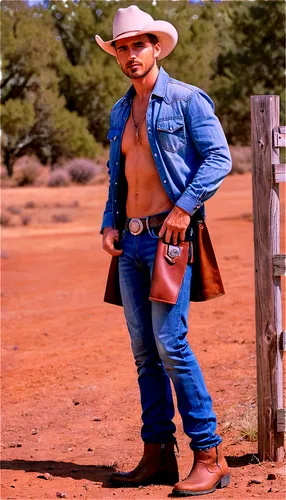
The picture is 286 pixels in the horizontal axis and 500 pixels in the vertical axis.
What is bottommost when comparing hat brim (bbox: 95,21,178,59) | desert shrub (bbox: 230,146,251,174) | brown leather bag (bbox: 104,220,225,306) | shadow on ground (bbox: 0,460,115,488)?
shadow on ground (bbox: 0,460,115,488)

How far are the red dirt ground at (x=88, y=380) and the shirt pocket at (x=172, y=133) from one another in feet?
5.51

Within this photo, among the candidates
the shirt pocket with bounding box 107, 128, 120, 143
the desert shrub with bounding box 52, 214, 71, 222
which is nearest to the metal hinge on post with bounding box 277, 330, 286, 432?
the shirt pocket with bounding box 107, 128, 120, 143

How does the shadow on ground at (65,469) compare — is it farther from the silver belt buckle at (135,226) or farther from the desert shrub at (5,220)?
the desert shrub at (5,220)

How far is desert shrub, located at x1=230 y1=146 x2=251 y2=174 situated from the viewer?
36.4 metres

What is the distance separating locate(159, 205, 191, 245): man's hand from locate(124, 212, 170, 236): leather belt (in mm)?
117

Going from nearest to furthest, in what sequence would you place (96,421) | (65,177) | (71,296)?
(96,421) < (71,296) < (65,177)

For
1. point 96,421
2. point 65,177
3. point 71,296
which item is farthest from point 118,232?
point 65,177

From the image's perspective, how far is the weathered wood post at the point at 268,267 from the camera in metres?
4.77

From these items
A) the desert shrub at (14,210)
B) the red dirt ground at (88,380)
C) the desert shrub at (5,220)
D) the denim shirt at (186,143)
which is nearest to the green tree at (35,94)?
the desert shrub at (14,210)

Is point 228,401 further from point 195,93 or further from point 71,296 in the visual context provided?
point 71,296

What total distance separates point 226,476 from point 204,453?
0.74ft

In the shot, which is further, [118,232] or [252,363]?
[252,363]

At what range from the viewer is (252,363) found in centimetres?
744

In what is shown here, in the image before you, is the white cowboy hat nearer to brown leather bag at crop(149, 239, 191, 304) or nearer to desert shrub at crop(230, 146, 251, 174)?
brown leather bag at crop(149, 239, 191, 304)
